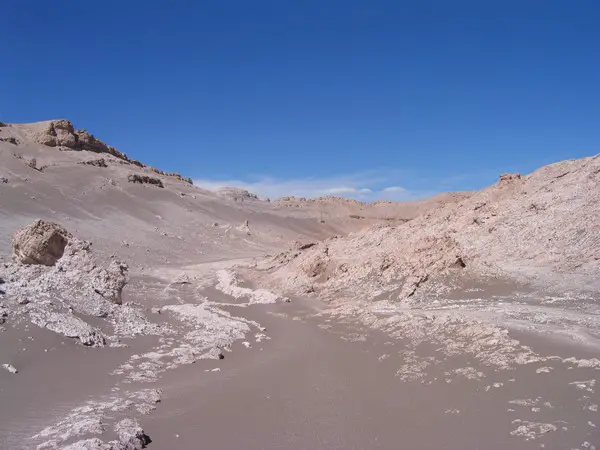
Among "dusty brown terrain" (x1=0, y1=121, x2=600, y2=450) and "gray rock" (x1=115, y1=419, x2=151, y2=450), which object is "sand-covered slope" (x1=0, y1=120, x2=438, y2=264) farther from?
"gray rock" (x1=115, y1=419, x2=151, y2=450)

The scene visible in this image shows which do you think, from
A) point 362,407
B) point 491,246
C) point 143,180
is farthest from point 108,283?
point 143,180

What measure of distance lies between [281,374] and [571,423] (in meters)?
3.45

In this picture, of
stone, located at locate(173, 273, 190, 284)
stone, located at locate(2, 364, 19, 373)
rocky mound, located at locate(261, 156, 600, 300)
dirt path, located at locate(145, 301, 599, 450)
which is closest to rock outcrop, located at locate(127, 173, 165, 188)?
stone, located at locate(173, 273, 190, 284)

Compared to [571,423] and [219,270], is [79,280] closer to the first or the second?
[571,423]

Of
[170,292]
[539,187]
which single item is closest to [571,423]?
[170,292]

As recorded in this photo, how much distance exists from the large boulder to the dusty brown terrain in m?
0.03

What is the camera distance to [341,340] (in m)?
8.93

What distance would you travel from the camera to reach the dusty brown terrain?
4762mm

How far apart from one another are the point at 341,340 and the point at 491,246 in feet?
22.2

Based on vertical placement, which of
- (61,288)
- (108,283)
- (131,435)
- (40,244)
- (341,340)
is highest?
(40,244)

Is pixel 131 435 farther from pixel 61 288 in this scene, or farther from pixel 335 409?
pixel 61 288

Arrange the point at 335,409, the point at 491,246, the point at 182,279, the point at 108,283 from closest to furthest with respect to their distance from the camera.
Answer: the point at 335,409
the point at 108,283
the point at 491,246
the point at 182,279

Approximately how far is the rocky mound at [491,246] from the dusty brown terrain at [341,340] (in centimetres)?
6

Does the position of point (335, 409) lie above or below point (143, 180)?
below
